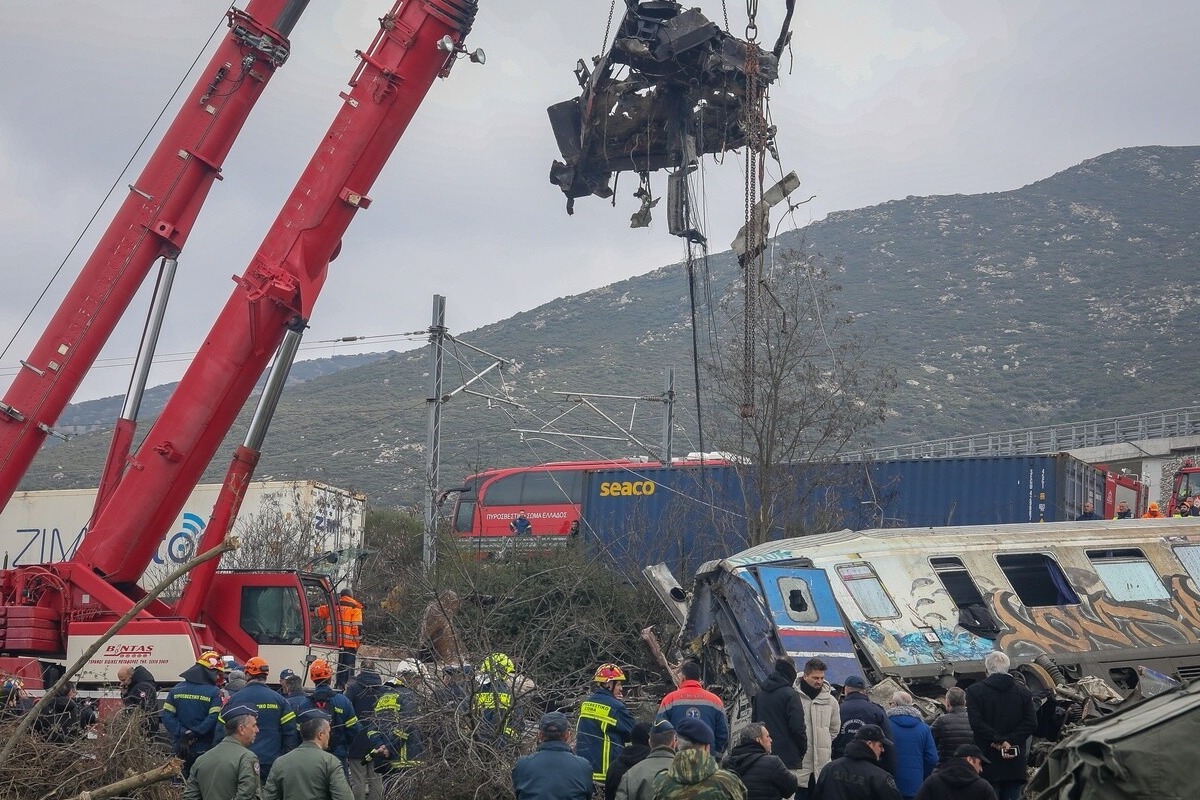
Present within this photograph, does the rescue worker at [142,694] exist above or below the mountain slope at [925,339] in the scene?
below

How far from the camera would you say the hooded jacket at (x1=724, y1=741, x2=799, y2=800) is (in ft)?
27.0

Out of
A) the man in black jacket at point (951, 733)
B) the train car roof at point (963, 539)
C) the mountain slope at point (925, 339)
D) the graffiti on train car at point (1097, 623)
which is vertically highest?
the mountain slope at point (925, 339)

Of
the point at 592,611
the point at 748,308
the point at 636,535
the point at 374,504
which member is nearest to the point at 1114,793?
the point at 748,308

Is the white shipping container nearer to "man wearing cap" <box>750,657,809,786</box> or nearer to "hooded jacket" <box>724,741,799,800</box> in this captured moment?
"man wearing cap" <box>750,657,809,786</box>

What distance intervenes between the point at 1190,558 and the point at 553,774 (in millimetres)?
10371

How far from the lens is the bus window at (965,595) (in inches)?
569

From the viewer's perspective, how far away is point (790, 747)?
10320mm

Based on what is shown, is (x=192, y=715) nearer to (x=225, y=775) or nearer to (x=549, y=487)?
(x=225, y=775)

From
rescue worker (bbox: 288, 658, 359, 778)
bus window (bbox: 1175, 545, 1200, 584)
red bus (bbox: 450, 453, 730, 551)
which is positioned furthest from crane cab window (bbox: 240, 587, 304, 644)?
red bus (bbox: 450, 453, 730, 551)

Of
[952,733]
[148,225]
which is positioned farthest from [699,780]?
[148,225]

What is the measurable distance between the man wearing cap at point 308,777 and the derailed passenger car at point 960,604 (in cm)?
604

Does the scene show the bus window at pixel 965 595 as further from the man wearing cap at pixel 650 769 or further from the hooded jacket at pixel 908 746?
the man wearing cap at pixel 650 769

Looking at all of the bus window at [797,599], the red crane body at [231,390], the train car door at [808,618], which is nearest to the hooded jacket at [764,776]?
the train car door at [808,618]

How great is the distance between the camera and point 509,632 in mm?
20641
